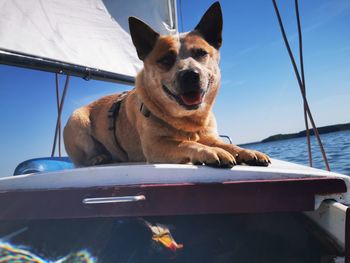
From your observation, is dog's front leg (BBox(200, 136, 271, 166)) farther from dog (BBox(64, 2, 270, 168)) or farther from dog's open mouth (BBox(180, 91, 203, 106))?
dog's open mouth (BBox(180, 91, 203, 106))

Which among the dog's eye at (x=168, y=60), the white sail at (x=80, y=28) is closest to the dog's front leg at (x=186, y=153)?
the dog's eye at (x=168, y=60)

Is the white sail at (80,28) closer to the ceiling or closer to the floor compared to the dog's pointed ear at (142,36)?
closer to the ceiling

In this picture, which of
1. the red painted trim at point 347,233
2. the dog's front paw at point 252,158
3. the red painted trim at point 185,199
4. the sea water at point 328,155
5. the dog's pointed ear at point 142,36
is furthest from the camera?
the sea water at point 328,155

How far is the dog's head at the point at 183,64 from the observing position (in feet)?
6.61

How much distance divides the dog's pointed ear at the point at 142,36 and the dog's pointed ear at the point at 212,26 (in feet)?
1.42

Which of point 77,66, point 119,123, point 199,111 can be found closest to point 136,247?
point 199,111

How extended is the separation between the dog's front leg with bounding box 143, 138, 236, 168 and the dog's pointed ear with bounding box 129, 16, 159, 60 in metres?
0.90

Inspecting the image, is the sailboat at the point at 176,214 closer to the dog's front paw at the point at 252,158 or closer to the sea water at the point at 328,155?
the dog's front paw at the point at 252,158

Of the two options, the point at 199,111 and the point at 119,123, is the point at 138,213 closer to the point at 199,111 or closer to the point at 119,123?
the point at 199,111

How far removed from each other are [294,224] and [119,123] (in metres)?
2.02

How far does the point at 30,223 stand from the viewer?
Result: 129cm

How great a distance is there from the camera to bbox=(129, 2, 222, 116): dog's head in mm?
2016

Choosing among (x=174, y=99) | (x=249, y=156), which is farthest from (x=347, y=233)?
(x=174, y=99)

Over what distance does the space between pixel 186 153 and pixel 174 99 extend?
537 millimetres
